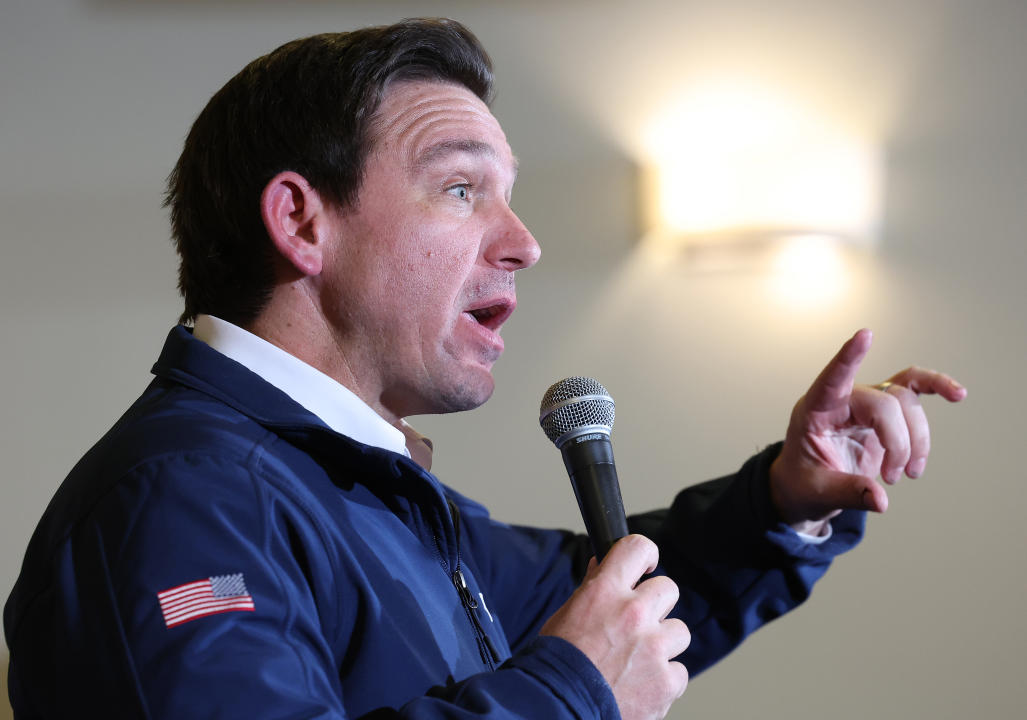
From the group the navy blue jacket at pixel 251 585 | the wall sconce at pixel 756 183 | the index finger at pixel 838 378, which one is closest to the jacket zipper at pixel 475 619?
the navy blue jacket at pixel 251 585

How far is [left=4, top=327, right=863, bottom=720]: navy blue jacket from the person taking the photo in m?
0.77

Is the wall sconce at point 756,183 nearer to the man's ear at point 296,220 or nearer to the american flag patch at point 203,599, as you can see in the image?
the man's ear at point 296,220

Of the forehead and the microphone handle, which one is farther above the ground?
the forehead

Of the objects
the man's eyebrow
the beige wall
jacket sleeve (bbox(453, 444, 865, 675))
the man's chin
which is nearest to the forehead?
the man's eyebrow

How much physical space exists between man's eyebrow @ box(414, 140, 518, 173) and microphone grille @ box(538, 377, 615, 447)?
1.11 ft

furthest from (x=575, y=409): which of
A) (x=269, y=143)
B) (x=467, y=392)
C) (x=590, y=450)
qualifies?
(x=269, y=143)

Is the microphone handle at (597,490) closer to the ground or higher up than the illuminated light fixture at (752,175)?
closer to the ground

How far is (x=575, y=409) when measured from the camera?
111 centimetres

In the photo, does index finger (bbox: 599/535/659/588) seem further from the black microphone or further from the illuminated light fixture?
A: the illuminated light fixture

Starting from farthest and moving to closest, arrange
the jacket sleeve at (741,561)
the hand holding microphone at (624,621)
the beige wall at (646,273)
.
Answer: the beige wall at (646,273), the jacket sleeve at (741,561), the hand holding microphone at (624,621)

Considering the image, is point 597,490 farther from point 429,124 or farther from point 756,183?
point 756,183

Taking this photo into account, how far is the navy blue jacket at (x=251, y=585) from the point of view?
765 mm

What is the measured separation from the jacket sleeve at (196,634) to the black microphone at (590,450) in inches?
7.3

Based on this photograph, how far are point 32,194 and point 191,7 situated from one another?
1.88 ft
